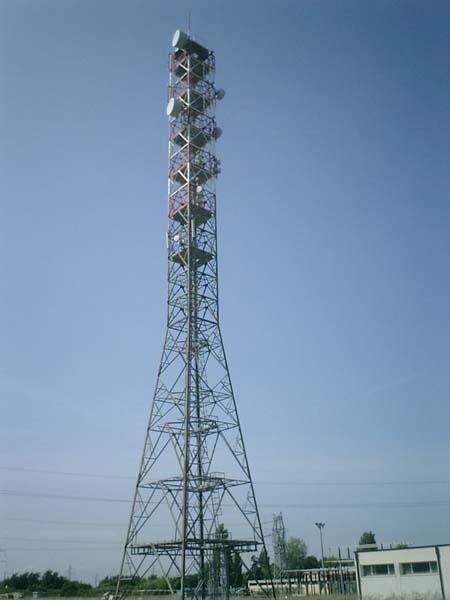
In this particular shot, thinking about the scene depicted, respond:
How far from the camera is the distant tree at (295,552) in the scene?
317 feet

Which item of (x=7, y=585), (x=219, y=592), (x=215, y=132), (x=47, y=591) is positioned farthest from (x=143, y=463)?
(x=7, y=585)

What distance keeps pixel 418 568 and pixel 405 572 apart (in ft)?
3.08

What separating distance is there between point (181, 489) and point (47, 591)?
49766 millimetres

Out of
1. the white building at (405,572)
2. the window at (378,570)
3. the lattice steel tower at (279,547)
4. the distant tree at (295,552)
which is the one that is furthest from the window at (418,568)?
the distant tree at (295,552)

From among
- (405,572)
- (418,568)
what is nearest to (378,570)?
(405,572)

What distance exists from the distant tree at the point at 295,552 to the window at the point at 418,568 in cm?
6505

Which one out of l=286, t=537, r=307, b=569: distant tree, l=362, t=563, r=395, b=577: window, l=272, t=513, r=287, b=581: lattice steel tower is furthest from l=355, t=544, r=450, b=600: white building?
l=286, t=537, r=307, b=569: distant tree

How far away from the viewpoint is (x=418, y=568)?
35406mm

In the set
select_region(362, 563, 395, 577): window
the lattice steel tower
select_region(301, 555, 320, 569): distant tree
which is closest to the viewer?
select_region(362, 563, 395, 577): window

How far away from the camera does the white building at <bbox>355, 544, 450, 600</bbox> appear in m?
34.0

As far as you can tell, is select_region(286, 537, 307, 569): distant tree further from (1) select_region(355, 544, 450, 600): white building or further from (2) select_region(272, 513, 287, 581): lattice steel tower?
(1) select_region(355, 544, 450, 600): white building

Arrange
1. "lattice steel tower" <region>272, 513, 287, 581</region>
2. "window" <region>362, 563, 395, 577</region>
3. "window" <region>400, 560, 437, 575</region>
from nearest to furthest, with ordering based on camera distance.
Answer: "window" <region>400, 560, 437, 575</region> → "window" <region>362, 563, 395, 577</region> → "lattice steel tower" <region>272, 513, 287, 581</region>

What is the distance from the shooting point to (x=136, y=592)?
1444 inches

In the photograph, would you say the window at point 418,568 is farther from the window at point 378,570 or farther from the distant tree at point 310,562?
the distant tree at point 310,562
